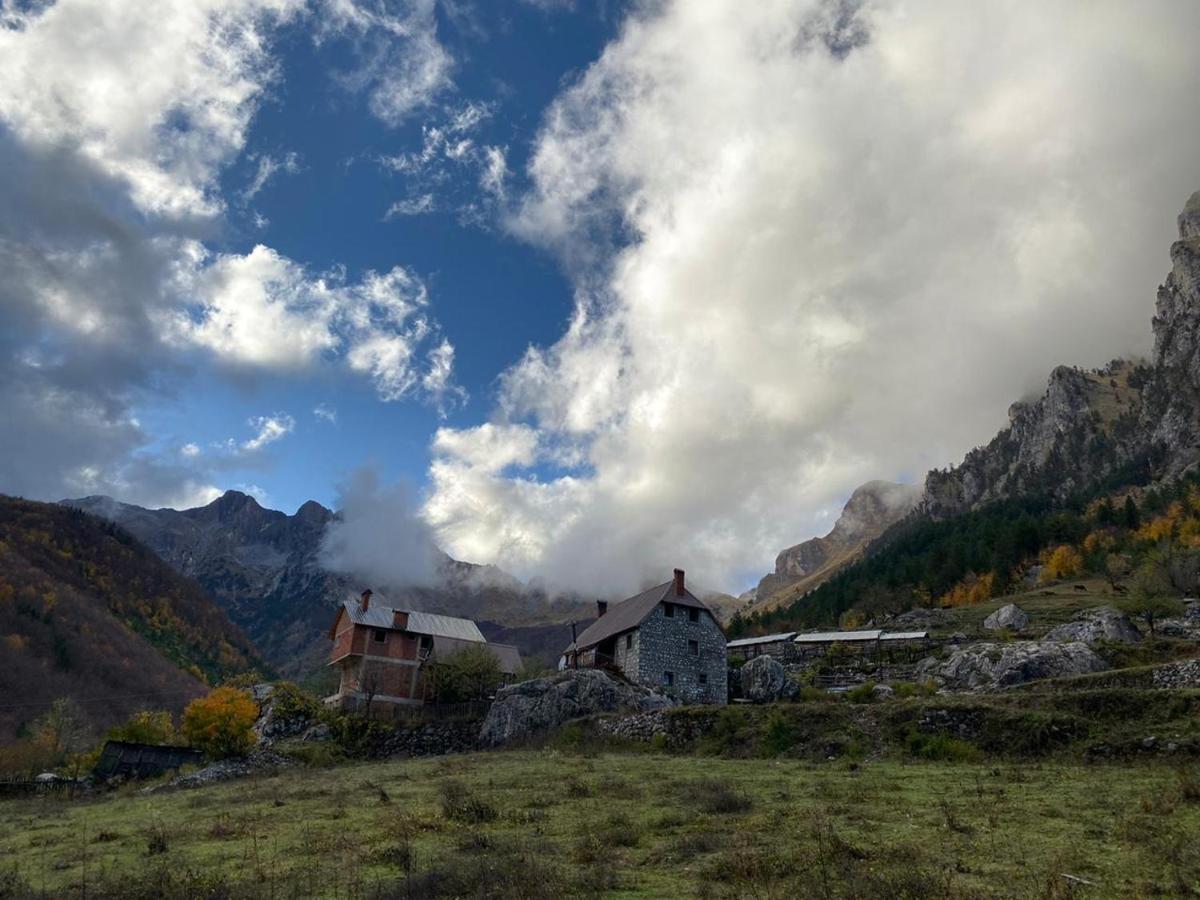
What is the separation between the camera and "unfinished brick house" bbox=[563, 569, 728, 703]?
58812 mm

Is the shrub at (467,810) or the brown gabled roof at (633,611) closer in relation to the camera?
the shrub at (467,810)

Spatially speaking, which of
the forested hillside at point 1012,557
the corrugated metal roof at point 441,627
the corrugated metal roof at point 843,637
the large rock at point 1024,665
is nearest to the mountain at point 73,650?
the corrugated metal roof at point 441,627

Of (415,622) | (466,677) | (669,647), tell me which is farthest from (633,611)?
(415,622)

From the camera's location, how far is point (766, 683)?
192ft

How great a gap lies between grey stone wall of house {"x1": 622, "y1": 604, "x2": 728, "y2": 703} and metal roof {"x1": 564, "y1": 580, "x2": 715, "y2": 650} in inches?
25.6

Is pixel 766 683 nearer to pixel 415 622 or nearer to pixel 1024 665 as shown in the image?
pixel 1024 665

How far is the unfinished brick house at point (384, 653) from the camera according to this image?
63.8 metres

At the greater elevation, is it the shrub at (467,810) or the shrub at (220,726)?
the shrub at (220,726)

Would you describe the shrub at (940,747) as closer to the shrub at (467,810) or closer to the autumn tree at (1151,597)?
the shrub at (467,810)

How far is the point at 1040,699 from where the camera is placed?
29141mm

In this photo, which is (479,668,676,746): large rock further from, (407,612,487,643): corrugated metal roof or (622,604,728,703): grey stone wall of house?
(407,612,487,643): corrugated metal roof

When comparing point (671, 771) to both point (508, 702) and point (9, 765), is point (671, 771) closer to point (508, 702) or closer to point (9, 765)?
point (508, 702)

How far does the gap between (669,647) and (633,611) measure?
4985mm

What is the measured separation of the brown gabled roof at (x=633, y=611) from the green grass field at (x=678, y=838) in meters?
31.8
